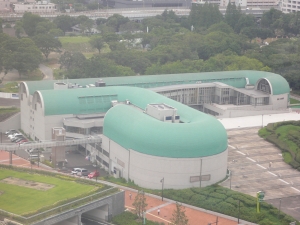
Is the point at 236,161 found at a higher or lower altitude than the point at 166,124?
lower

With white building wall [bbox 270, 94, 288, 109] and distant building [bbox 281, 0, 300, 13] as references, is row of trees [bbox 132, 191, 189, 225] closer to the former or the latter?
white building wall [bbox 270, 94, 288, 109]

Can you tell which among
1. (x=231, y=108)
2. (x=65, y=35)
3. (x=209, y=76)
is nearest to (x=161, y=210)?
(x=231, y=108)

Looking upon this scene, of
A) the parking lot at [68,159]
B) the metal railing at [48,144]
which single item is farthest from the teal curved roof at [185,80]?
the metal railing at [48,144]

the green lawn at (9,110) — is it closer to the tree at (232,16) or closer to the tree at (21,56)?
the tree at (21,56)

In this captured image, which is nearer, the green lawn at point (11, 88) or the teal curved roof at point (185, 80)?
the teal curved roof at point (185, 80)

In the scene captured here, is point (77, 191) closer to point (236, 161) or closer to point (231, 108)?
point (236, 161)

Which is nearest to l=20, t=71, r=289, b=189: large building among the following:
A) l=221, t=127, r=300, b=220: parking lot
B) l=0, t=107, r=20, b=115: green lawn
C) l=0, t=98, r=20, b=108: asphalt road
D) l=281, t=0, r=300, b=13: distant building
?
l=221, t=127, r=300, b=220: parking lot
